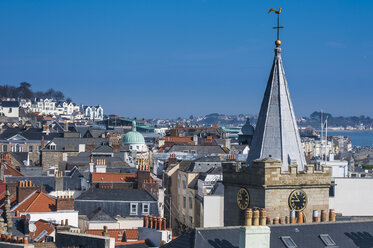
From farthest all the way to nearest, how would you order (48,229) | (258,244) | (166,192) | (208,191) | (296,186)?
(166,192), (208,191), (48,229), (296,186), (258,244)

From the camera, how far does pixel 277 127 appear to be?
3506 cm

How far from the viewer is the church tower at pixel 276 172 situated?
109ft

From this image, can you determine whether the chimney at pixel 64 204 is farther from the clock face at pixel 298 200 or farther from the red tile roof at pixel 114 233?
the clock face at pixel 298 200

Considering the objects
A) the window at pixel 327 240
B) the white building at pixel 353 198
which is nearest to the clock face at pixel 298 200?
the window at pixel 327 240

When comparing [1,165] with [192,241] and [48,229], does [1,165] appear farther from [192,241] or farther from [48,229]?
[192,241]

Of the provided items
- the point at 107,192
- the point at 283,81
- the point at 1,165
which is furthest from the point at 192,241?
the point at 1,165

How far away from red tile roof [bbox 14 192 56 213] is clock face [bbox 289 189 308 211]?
22548 millimetres

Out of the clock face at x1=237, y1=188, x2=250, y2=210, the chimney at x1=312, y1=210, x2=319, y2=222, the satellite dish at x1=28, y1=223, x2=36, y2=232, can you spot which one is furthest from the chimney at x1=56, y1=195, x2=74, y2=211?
the chimney at x1=312, y1=210, x2=319, y2=222

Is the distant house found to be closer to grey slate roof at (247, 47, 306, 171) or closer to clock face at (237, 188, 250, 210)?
grey slate roof at (247, 47, 306, 171)

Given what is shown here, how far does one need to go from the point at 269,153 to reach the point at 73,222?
21.0 m

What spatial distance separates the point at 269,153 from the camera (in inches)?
1364

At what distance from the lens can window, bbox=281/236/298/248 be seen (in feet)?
92.2

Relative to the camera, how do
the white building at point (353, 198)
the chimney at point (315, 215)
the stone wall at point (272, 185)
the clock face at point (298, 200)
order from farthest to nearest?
the white building at point (353, 198), the chimney at point (315, 215), the clock face at point (298, 200), the stone wall at point (272, 185)

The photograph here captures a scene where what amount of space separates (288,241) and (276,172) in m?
5.21
